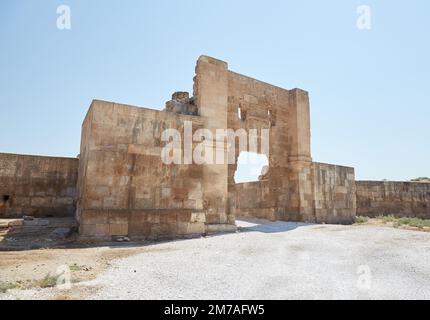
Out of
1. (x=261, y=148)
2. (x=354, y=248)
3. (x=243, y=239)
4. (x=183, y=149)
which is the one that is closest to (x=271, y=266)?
(x=354, y=248)

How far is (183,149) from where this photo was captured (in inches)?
334

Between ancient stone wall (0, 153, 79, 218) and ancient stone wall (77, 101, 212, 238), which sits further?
ancient stone wall (0, 153, 79, 218)

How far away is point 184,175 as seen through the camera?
836 cm

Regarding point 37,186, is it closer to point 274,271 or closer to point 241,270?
point 241,270

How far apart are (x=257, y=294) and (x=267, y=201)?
9395mm

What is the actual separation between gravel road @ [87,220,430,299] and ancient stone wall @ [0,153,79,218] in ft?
16.4

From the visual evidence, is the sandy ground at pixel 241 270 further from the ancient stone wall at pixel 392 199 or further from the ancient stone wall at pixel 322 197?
the ancient stone wall at pixel 392 199

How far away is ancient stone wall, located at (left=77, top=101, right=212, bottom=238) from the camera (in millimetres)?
7090

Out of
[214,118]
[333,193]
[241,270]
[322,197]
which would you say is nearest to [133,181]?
[214,118]

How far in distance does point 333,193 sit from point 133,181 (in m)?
8.97

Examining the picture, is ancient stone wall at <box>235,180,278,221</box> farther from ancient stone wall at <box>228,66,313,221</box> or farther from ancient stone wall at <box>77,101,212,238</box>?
ancient stone wall at <box>77,101,212,238</box>

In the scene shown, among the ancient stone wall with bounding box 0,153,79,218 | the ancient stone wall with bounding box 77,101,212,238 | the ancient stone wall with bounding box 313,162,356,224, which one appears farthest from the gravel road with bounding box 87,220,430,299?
the ancient stone wall with bounding box 313,162,356,224

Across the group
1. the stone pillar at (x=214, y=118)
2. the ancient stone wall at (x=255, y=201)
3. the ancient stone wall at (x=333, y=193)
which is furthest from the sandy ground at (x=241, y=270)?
the ancient stone wall at (x=333, y=193)

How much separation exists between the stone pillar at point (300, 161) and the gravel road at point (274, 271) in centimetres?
533
